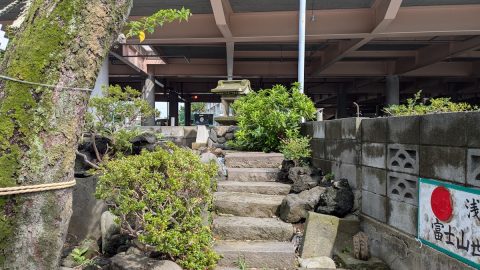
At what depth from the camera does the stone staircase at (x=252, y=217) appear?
12.9 ft

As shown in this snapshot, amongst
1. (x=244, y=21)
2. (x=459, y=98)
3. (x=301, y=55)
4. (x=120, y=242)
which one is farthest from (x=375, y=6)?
(x=459, y=98)

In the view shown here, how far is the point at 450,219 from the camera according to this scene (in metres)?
2.80

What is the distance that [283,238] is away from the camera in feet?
14.3

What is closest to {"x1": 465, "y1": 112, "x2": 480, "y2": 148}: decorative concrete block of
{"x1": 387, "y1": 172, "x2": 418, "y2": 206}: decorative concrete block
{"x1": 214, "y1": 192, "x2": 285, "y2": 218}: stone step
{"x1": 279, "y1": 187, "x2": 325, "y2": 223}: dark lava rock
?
{"x1": 387, "y1": 172, "x2": 418, "y2": 206}: decorative concrete block

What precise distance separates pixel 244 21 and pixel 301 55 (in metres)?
6.82

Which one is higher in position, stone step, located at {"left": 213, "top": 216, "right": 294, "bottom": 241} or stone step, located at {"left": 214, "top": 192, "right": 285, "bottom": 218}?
stone step, located at {"left": 214, "top": 192, "right": 285, "bottom": 218}

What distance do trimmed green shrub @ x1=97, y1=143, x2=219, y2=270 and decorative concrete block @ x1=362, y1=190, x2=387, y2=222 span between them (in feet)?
5.57

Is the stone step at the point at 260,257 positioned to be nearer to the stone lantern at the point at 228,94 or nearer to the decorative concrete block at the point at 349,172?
the decorative concrete block at the point at 349,172

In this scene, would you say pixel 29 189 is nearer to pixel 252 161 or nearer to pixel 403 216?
pixel 403 216

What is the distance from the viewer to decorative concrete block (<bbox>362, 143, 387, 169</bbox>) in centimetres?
A: 388

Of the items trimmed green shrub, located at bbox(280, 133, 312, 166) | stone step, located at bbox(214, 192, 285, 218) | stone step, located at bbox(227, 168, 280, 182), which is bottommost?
stone step, located at bbox(214, 192, 285, 218)

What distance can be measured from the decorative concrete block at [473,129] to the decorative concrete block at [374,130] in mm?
1168

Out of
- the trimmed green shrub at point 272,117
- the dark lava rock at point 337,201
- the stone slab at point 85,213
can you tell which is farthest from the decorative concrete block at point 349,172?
the stone slab at point 85,213

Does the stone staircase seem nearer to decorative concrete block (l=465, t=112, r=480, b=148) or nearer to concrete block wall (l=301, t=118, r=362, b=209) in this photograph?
concrete block wall (l=301, t=118, r=362, b=209)
